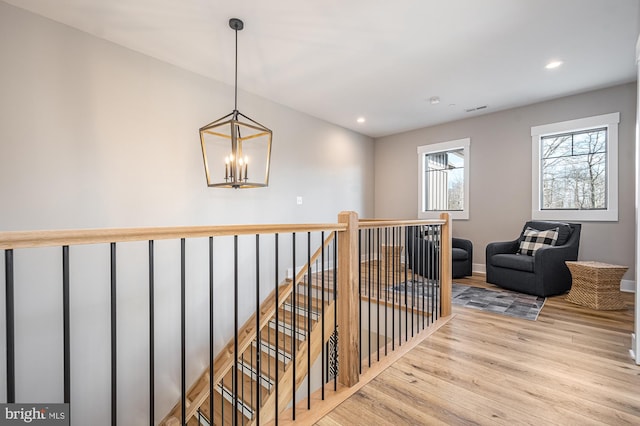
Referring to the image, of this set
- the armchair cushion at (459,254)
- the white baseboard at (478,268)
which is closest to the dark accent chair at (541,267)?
the armchair cushion at (459,254)

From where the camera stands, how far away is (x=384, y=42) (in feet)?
8.91

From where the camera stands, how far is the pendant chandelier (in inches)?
94.0

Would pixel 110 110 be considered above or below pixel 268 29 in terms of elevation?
below

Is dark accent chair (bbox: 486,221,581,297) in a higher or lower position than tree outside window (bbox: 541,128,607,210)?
lower

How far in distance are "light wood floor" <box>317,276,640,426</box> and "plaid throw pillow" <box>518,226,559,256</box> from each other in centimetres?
124

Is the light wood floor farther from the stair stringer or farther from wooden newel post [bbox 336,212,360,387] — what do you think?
the stair stringer

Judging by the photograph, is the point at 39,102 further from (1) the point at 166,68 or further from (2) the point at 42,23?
(1) the point at 166,68

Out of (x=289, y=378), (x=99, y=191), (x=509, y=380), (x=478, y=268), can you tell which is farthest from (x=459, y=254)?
(x=99, y=191)

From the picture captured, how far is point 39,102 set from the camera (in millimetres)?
2316

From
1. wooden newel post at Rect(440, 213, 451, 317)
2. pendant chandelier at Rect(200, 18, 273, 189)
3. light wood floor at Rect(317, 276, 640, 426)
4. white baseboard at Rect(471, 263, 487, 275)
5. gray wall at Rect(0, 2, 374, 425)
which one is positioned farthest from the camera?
white baseboard at Rect(471, 263, 487, 275)

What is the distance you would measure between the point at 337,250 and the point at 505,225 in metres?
3.83

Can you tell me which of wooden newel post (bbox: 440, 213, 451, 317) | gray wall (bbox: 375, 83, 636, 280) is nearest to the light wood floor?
wooden newel post (bbox: 440, 213, 451, 317)

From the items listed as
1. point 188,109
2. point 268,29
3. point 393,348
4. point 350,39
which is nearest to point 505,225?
point 393,348

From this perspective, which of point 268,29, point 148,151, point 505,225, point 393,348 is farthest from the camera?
point 505,225
